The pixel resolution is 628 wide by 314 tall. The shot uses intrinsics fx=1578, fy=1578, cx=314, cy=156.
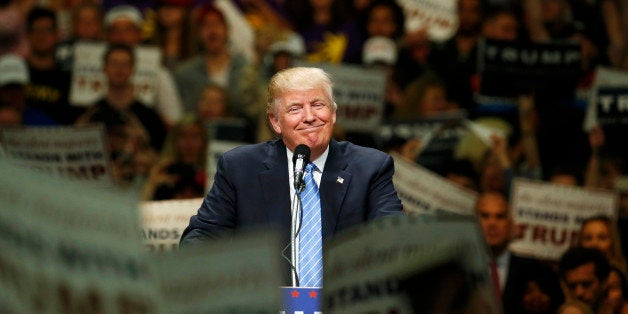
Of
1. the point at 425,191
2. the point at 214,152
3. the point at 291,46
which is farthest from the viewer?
the point at 291,46

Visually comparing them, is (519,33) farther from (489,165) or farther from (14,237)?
(14,237)

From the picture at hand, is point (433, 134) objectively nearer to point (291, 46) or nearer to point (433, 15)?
point (291, 46)

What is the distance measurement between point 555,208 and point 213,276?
19.7ft

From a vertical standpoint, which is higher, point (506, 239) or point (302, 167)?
point (302, 167)

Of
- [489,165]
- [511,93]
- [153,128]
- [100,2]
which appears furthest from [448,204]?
[100,2]

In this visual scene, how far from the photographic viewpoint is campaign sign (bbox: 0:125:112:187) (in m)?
8.20

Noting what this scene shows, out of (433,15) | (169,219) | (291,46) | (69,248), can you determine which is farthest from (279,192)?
(433,15)

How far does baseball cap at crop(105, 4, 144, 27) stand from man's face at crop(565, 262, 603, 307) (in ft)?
12.4

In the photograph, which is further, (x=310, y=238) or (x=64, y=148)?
(x=64, y=148)

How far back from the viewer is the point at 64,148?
8.23m

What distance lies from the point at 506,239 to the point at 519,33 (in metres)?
2.41

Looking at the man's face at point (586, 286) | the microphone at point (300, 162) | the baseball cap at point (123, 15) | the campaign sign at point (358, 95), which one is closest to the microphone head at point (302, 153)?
the microphone at point (300, 162)

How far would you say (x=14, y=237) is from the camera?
2.73 meters

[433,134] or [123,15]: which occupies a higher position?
[123,15]
